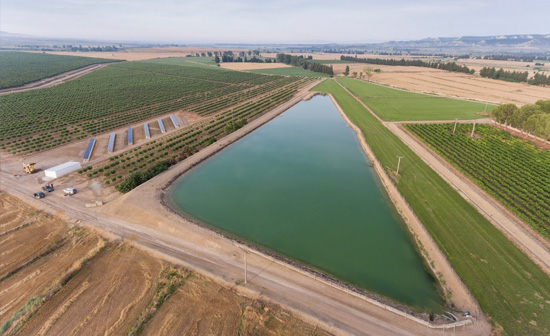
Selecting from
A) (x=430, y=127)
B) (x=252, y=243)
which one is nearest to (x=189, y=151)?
(x=252, y=243)

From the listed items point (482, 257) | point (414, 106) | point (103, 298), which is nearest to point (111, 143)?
point (103, 298)

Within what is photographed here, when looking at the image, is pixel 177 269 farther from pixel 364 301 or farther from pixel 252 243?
pixel 364 301

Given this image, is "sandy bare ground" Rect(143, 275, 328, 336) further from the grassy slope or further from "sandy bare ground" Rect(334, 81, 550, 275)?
"sandy bare ground" Rect(334, 81, 550, 275)

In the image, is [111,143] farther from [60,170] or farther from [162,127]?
[60,170]

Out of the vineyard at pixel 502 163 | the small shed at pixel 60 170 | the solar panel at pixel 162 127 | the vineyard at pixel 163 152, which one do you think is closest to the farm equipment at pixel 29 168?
the small shed at pixel 60 170

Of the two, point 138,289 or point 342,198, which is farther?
point 342,198

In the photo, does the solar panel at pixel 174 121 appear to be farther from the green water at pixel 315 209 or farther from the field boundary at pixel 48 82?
the field boundary at pixel 48 82
